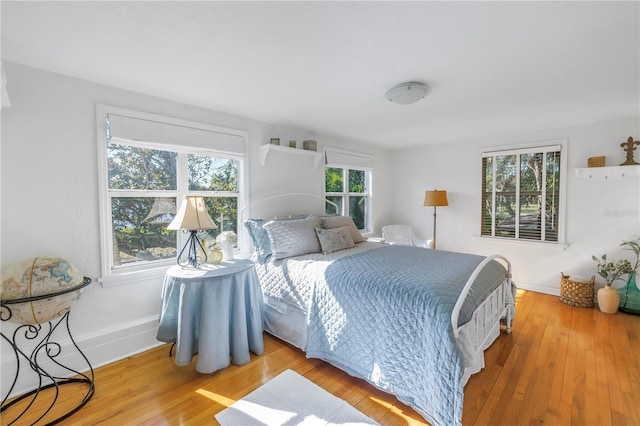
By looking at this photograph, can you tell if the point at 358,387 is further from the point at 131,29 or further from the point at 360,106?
the point at 131,29

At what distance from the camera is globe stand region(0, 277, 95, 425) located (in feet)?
5.58

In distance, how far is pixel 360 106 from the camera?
2809 mm

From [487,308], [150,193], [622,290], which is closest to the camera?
[487,308]

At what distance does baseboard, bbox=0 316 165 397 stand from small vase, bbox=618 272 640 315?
16.5 feet

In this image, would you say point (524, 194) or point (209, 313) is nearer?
point (209, 313)

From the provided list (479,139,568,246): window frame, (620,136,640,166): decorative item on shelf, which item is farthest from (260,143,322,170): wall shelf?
(620,136,640,166): decorative item on shelf

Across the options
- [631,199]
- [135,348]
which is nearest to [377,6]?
[135,348]

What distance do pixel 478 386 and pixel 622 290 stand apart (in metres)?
2.76

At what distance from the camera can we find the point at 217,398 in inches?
74.0

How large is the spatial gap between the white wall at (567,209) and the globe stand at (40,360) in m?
4.67

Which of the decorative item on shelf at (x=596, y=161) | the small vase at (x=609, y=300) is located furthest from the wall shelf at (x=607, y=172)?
the small vase at (x=609, y=300)

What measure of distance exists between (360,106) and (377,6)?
1.47 metres

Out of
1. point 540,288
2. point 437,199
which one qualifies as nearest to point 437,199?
point 437,199

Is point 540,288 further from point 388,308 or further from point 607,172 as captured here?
point 388,308
